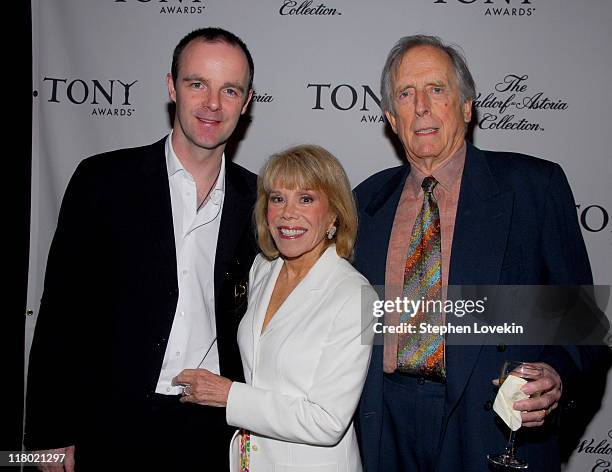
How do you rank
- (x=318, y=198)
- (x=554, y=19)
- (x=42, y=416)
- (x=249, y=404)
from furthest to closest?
(x=554, y=19), (x=42, y=416), (x=318, y=198), (x=249, y=404)

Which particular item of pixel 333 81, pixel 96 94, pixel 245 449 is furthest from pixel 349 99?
pixel 245 449

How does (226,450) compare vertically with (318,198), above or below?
below

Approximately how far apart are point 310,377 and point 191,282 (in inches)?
25.8

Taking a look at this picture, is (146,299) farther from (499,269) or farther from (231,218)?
(499,269)

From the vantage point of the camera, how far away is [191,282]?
247 cm

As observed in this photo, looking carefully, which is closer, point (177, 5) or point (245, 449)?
point (245, 449)

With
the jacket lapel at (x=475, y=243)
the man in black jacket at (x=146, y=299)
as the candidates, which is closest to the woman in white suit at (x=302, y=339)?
the man in black jacket at (x=146, y=299)

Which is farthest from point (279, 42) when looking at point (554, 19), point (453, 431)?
point (453, 431)

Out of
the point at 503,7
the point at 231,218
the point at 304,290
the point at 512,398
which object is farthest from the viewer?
the point at 503,7

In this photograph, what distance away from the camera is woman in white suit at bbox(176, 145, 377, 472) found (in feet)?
6.89

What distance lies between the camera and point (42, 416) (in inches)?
98.7

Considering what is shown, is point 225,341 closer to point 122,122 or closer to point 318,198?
point 318,198

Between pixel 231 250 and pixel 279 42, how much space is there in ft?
5.20

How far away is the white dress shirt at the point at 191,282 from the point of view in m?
2.46
